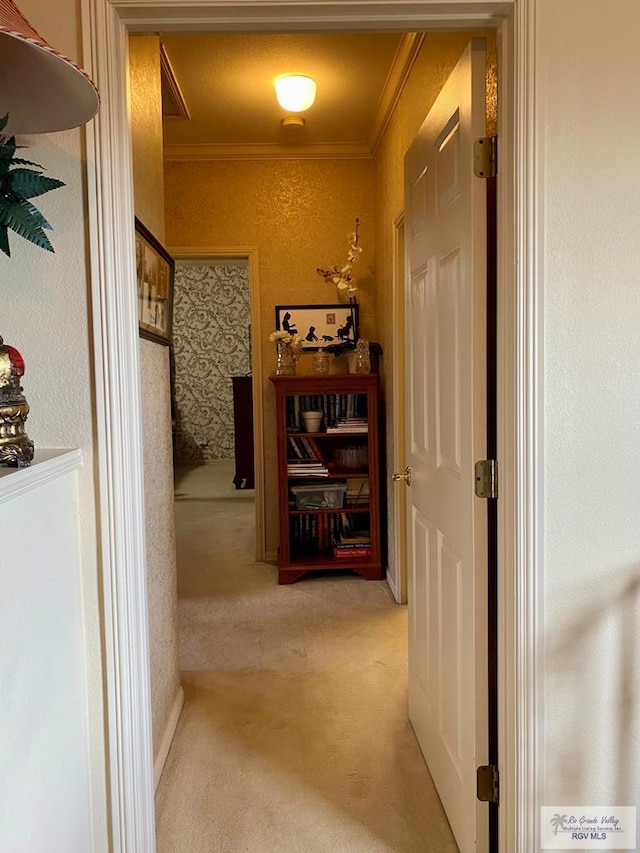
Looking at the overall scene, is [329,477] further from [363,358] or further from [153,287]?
[153,287]

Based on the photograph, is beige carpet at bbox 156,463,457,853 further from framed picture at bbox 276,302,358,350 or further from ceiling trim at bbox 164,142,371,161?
ceiling trim at bbox 164,142,371,161

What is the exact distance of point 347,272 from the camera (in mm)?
4105

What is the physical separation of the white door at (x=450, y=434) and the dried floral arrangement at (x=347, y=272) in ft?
6.11

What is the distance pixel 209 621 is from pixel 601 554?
2456mm

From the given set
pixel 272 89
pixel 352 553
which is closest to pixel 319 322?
pixel 272 89

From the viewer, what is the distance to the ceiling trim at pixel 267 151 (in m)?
4.10

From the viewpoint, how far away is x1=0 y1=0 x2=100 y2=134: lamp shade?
1.05 metres

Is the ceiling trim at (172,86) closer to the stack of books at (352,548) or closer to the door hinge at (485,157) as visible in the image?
the door hinge at (485,157)

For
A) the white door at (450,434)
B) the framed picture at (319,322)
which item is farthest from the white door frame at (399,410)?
the white door at (450,434)

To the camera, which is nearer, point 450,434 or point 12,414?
point 12,414

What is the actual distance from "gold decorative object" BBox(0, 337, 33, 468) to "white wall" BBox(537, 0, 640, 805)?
1.10 metres

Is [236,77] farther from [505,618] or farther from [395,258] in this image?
[505,618]

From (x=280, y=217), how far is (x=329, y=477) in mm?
1805

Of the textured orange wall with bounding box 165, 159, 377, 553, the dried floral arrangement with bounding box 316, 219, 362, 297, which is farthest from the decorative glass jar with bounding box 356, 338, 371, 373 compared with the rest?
the dried floral arrangement with bounding box 316, 219, 362, 297
